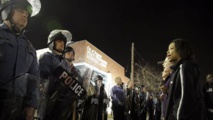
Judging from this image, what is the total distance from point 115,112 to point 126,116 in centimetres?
53


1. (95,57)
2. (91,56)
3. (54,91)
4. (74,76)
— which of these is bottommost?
(54,91)

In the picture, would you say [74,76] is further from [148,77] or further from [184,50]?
[148,77]

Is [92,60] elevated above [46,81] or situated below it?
above

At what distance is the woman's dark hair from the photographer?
11.1 feet

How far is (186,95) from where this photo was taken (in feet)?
9.42

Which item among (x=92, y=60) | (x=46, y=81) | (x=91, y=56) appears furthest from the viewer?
(x=92, y=60)

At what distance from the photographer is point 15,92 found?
2.65 meters

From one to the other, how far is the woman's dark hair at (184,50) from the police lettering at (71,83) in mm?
1692

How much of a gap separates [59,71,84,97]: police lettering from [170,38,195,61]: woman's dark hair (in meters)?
1.69

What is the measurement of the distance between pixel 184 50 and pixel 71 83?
185cm

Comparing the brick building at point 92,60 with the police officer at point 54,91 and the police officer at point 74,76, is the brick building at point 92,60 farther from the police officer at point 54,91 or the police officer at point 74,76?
the police officer at point 54,91

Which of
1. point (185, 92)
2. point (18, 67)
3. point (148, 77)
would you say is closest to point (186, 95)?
point (185, 92)

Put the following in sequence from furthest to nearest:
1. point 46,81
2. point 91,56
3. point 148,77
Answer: point 148,77 < point 91,56 < point 46,81

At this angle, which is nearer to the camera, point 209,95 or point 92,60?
point 209,95
